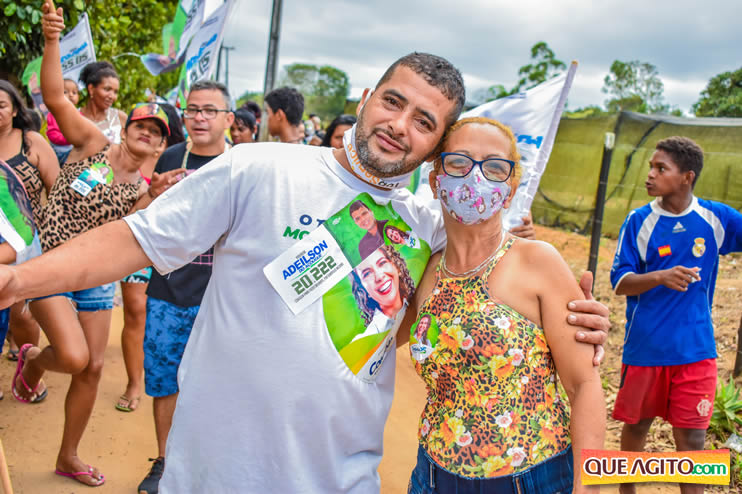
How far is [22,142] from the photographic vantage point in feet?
11.8

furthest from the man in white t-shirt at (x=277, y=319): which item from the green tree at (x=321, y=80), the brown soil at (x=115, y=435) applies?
the green tree at (x=321, y=80)

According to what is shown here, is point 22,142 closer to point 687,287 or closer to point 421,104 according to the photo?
point 421,104

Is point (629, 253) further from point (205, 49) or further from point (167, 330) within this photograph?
point (205, 49)

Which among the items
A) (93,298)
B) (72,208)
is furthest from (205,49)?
(93,298)

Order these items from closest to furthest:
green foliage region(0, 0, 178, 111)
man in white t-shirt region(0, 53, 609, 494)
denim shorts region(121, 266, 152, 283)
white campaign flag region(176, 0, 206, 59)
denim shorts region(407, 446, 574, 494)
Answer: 1. man in white t-shirt region(0, 53, 609, 494)
2. denim shorts region(407, 446, 574, 494)
3. denim shorts region(121, 266, 152, 283)
4. white campaign flag region(176, 0, 206, 59)
5. green foliage region(0, 0, 178, 111)

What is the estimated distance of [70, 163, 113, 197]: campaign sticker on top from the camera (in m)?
3.30

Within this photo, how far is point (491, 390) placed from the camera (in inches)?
70.5

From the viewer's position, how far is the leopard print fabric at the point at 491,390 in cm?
176

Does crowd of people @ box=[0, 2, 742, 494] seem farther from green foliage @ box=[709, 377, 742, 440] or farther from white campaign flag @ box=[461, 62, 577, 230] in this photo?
green foliage @ box=[709, 377, 742, 440]

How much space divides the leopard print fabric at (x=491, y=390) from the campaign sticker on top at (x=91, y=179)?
242 cm

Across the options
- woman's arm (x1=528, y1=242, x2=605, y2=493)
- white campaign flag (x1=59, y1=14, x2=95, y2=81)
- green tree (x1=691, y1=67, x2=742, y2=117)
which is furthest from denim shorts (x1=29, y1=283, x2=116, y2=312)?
green tree (x1=691, y1=67, x2=742, y2=117)

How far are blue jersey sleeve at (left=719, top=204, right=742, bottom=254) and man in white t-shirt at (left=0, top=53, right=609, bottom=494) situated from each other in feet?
7.64

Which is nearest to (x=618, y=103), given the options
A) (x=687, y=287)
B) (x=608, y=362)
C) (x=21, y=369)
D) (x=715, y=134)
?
(x=715, y=134)

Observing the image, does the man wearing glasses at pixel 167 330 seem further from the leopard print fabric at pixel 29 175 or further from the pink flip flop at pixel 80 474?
the leopard print fabric at pixel 29 175
